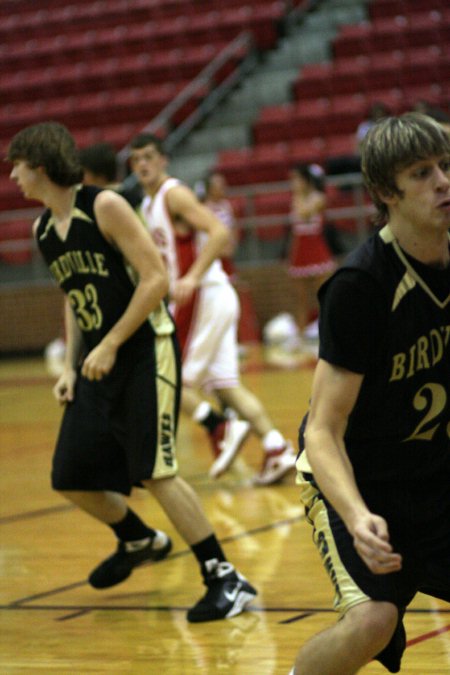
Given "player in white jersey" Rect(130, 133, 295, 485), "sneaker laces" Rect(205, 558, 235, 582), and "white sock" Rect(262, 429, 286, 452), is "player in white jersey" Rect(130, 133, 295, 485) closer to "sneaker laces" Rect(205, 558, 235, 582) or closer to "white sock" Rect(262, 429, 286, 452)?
"white sock" Rect(262, 429, 286, 452)

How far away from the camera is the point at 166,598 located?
438 centimetres

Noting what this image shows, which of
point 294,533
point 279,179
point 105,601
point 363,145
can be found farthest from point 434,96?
point 363,145

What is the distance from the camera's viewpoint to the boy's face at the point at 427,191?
99.2 inches

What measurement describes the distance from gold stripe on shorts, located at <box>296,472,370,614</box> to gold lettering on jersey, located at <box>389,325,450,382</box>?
332 mm

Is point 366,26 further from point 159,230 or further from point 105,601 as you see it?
point 105,601

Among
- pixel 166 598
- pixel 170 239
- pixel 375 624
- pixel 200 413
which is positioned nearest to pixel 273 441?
pixel 200 413

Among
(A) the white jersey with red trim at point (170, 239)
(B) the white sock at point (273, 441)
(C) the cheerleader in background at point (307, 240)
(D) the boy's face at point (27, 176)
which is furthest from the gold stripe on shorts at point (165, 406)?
(C) the cheerleader in background at point (307, 240)

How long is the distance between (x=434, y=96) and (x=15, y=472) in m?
9.49

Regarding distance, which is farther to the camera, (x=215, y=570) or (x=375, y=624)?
(x=215, y=570)

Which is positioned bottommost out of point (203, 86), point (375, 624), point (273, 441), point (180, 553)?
point (203, 86)

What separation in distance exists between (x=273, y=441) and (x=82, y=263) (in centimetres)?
246

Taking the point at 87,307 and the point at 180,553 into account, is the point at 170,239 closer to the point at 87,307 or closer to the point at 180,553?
the point at 180,553

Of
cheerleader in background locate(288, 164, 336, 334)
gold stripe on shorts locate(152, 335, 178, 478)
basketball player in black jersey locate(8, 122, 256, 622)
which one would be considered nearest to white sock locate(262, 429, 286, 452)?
basketball player in black jersey locate(8, 122, 256, 622)

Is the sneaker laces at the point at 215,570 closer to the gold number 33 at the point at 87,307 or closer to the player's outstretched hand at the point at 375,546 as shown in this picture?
the gold number 33 at the point at 87,307
